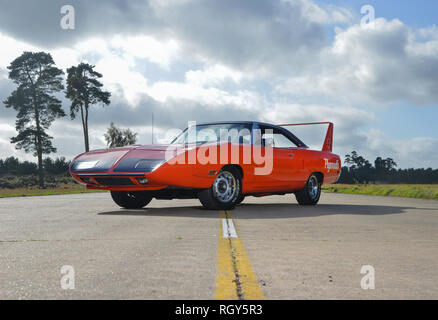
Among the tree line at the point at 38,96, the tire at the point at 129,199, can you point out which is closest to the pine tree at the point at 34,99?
the tree line at the point at 38,96

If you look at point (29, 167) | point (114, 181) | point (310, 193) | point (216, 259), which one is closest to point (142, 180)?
point (114, 181)

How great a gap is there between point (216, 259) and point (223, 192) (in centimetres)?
482

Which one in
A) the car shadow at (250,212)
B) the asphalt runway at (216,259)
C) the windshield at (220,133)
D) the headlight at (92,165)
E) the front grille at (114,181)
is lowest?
the car shadow at (250,212)

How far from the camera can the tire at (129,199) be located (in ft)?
30.9

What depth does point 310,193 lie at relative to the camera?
1095 centimetres

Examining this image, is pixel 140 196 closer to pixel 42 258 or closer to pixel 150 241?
pixel 150 241

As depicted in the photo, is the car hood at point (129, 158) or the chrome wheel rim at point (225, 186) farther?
the chrome wheel rim at point (225, 186)

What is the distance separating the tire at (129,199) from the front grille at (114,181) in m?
1.18

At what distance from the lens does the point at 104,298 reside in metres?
2.62

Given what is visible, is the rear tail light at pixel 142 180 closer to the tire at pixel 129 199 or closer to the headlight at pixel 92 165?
the headlight at pixel 92 165

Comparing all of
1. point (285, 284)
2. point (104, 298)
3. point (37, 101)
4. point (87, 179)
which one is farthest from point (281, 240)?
point (37, 101)

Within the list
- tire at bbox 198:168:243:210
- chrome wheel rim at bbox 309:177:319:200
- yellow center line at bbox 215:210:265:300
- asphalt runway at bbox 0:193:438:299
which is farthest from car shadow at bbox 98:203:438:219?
yellow center line at bbox 215:210:265:300

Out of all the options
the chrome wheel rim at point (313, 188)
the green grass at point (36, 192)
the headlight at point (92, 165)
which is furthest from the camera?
the green grass at point (36, 192)
